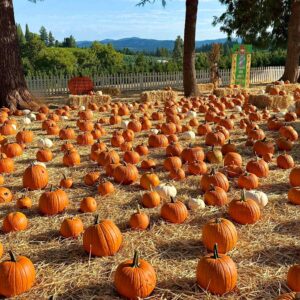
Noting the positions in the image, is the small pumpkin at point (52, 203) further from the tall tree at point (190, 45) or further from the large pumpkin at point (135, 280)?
the tall tree at point (190, 45)

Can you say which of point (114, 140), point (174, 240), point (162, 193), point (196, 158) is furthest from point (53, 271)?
point (114, 140)

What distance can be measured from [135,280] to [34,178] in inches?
115

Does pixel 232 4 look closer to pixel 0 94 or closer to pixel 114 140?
pixel 0 94

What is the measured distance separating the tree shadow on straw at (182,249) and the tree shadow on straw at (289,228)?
2.94ft

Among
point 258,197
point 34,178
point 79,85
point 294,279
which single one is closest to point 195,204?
point 258,197

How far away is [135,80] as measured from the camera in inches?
1056

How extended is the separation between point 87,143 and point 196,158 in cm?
268

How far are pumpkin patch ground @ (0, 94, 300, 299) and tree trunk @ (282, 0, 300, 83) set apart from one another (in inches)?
561

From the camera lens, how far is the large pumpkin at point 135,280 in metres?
2.91

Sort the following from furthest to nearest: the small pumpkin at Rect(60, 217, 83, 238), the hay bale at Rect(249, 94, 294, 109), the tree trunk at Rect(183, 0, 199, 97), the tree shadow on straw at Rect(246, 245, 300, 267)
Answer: the tree trunk at Rect(183, 0, 199, 97), the hay bale at Rect(249, 94, 294, 109), the small pumpkin at Rect(60, 217, 83, 238), the tree shadow on straw at Rect(246, 245, 300, 267)

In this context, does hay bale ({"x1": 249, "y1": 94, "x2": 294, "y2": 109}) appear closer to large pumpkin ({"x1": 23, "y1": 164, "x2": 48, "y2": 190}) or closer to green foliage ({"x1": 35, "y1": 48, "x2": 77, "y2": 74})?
large pumpkin ({"x1": 23, "y1": 164, "x2": 48, "y2": 190})

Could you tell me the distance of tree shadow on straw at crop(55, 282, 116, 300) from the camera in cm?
298

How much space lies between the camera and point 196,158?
20.1 ft

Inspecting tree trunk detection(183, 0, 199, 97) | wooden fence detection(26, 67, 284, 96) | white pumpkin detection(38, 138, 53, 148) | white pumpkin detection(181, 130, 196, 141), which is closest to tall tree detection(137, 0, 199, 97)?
tree trunk detection(183, 0, 199, 97)
